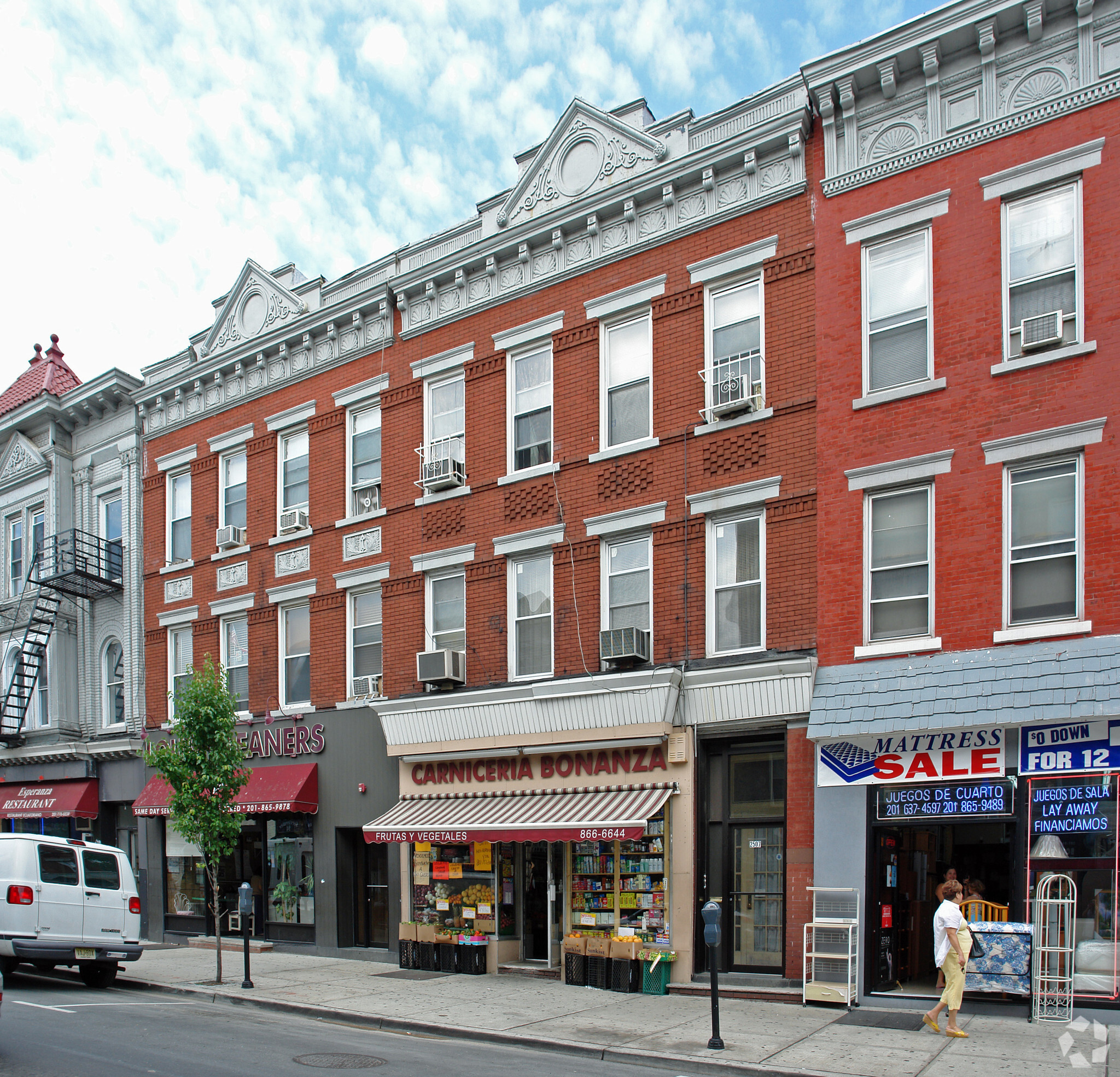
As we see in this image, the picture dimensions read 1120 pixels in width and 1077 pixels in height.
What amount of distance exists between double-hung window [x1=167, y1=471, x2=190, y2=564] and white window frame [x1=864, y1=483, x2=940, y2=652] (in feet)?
49.0

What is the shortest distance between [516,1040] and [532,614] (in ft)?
23.2

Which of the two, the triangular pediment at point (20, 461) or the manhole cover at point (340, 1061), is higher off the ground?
the triangular pediment at point (20, 461)

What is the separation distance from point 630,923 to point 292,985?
476cm

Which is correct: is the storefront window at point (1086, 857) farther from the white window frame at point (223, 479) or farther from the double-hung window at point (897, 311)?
the white window frame at point (223, 479)

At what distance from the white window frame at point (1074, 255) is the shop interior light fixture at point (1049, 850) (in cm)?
536

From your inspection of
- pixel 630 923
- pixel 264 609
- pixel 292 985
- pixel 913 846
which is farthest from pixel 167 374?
pixel 913 846

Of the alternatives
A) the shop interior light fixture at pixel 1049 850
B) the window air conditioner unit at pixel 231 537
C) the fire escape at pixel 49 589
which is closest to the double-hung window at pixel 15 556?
the fire escape at pixel 49 589

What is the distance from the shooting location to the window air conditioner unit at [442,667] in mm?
18016

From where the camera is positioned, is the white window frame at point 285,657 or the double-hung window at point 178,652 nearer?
the white window frame at point 285,657

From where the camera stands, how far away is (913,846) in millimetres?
14047

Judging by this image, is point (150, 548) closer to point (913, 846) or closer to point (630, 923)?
point (630, 923)

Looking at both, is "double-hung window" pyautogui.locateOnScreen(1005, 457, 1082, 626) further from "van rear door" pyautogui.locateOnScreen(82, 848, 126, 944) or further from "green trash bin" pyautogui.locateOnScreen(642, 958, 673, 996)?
"van rear door" pyautogui.locateOnScreen(82, 848, 126, 944)

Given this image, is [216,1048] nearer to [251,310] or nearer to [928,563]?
[928,563]

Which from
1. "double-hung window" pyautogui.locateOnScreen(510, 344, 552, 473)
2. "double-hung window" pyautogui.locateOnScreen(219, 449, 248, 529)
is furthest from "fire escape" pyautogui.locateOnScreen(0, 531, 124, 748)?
"double-hung window" pyautogui.locateOnScreen(510, 344, 552, 473)
